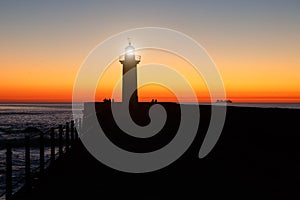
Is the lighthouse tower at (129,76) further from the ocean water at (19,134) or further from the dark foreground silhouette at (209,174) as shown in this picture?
the dark foreground silhouette at (209,174)

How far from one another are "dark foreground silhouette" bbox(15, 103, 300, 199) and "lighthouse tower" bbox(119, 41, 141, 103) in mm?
23783

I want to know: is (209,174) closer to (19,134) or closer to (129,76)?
(129,76)

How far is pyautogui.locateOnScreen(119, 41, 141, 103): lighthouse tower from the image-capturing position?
39.6m

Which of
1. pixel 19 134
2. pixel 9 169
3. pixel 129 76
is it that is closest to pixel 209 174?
pixel 9 169

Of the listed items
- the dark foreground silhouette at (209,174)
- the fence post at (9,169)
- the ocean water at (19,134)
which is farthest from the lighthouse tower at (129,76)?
the fence post at (9,169)

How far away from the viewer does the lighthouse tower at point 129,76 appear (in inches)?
1559

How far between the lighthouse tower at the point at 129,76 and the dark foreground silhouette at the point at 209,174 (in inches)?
936

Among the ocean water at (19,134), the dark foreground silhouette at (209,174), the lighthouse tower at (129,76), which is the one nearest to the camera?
the dark foreground silhouette at (209,174)

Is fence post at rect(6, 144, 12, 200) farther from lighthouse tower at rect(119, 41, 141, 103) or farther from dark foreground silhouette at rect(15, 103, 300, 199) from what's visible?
lighthouse tower at rect(119, 41, 141, 103)

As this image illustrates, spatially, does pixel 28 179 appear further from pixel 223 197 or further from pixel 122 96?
pixel 122 96

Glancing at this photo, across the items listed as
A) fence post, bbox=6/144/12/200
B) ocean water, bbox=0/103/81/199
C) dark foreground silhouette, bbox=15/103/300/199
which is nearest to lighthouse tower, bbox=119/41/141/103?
ocean water, bbox=0/103/81/199

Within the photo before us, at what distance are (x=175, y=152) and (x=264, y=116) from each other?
15.0ft

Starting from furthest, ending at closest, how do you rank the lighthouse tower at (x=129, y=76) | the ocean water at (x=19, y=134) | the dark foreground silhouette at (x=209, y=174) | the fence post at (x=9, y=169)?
the lighthouse tower at (x=129, y=76) < the ocean water at (x=19, y=134) < the dark foreground silhouette at (x=209, y=174) < the fence post at (x=9, y=169)

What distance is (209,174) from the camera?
9211 mm
